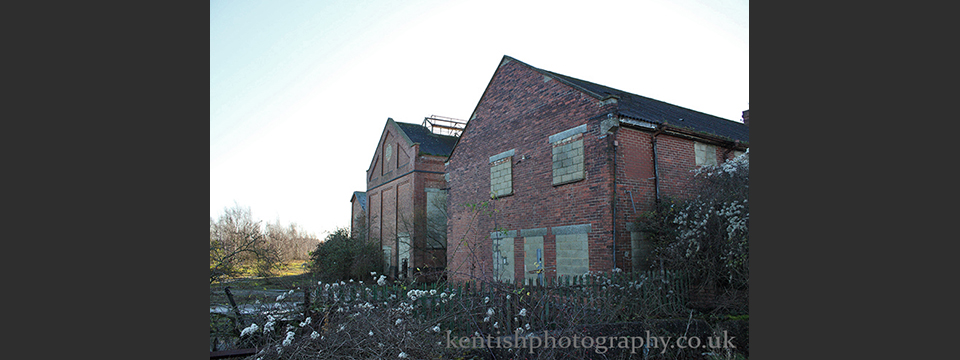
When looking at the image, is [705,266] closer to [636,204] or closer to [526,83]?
[636,204]

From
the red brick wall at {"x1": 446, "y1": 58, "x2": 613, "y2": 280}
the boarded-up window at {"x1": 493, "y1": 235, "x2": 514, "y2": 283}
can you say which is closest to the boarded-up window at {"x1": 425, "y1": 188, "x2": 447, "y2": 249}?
the red brick wall at {"x1": 446, "y1": 58, "x2": 613, "y2": 280}

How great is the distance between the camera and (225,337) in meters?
6.07

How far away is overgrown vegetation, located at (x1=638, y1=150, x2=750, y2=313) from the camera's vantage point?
8.53m

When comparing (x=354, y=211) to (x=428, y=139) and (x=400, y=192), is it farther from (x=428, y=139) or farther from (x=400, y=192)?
(x=428, y=139)

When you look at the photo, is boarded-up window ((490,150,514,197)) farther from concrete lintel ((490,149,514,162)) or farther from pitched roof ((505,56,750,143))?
pitched roof ((505,56,750,143))

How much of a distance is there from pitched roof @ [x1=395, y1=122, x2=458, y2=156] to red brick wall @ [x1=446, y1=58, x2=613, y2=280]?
799 cm

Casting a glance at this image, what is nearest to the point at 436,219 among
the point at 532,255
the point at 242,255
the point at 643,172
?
the point at 532,255

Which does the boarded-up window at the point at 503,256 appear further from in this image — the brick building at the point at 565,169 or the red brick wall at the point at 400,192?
the red brick wall at the point at 400,192

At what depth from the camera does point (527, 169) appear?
45.4ft

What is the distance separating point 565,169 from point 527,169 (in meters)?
1.60

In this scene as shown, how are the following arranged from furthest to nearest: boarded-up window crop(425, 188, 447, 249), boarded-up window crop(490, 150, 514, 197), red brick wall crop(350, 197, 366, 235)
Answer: red brick wall crop(350, 197, 366, 235) < boarded-up window crop(425, 188, 447, 249) < boarded-up window crop(490, 150, 514, 197)

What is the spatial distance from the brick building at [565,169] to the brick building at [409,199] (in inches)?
316

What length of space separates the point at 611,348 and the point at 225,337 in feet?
16.2

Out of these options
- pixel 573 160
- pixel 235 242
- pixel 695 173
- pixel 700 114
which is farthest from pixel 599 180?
pixel 700 114
